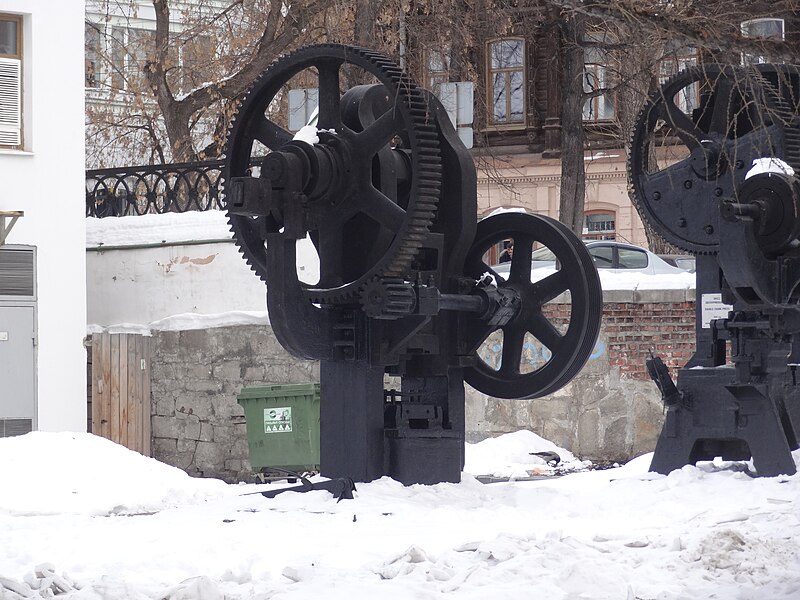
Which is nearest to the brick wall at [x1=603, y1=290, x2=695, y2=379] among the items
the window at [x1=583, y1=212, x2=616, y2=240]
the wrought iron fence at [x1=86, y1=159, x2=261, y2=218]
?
the wrought iron fence at [x1=86, y1=159, x2=261, y2=218]

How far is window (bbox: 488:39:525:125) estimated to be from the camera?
34656 millimetres

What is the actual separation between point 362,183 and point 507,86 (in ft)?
86.0

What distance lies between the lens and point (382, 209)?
1000 cm

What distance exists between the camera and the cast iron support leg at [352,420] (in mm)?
10070

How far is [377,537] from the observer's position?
8555 millimetres

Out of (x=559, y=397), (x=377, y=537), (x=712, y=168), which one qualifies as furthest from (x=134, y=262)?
(x=377, y=537)

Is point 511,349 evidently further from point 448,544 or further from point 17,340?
point 17,340

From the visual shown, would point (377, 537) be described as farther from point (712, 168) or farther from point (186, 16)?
point (186, 16)

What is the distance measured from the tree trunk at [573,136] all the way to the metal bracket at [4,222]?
8.96 metres

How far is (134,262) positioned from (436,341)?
378 inches

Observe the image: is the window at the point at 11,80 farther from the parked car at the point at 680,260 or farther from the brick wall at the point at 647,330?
the parked car at the point at 680,260

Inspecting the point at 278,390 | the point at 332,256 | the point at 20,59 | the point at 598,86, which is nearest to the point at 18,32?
the point at 20,59

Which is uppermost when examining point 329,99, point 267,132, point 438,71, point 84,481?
point 438,71

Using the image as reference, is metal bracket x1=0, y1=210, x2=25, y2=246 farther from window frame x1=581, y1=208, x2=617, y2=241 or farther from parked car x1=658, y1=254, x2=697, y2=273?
window frame x1=581, y1=208, x2=617, y2=241
